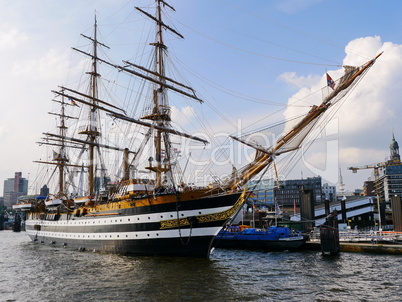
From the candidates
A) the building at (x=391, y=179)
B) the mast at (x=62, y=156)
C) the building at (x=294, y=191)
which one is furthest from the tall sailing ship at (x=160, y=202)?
the building at (x=391, y=179)

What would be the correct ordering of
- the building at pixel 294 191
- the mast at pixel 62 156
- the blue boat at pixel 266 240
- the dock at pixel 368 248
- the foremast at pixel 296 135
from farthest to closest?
the building at pixel 294 191
the mast at pixel 62 156
the blue boat at pixel 266 240
the dock at pixel 368 248
the foremast at pixel 296 135

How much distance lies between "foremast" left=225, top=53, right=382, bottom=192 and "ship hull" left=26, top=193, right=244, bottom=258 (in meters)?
1.85

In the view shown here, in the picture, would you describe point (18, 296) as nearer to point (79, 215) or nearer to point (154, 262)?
point (154, 262)

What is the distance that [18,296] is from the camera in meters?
16.9

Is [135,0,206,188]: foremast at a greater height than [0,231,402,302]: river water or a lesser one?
greater

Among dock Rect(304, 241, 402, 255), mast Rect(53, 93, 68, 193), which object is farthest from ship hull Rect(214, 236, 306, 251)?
mast Rect(53, 93, 68, 193)

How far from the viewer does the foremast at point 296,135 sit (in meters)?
22.3

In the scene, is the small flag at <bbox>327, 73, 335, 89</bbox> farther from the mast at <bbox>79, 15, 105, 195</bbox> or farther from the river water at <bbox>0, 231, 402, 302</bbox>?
the mast at <bbox>79, 15, 105, 195</bbox>

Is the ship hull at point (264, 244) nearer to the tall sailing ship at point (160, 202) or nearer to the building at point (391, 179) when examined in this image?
the tall sailing ship at point (160, 202)

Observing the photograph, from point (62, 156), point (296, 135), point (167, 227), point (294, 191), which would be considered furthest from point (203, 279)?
point (294, 191)

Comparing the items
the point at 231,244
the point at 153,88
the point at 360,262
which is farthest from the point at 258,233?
the point at 153,88

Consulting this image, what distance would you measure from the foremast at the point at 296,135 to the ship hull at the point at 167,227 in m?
1.85

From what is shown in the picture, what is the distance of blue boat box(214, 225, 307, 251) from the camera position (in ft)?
113

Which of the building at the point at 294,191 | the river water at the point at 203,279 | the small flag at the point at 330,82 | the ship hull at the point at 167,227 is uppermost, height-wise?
the small flag at the point at 330,82
